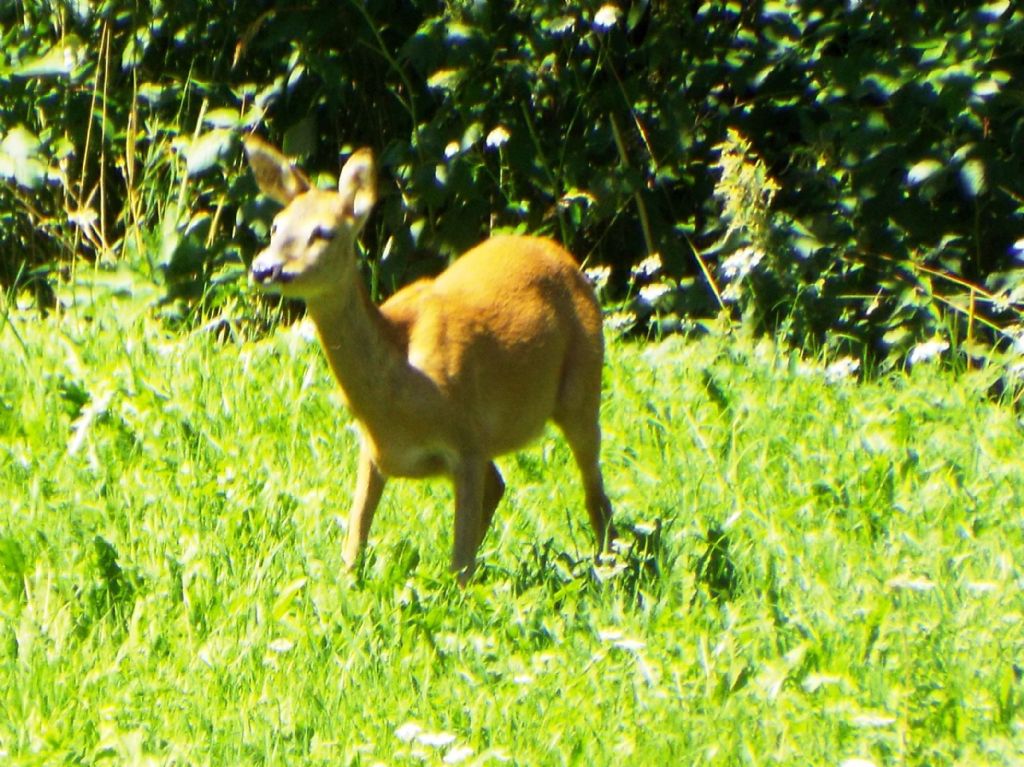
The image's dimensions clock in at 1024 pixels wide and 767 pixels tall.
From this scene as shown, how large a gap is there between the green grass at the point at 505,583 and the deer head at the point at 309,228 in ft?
2.52

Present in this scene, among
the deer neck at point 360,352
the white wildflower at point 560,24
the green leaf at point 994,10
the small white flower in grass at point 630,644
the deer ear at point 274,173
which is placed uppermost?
the deer ear at point 274,173

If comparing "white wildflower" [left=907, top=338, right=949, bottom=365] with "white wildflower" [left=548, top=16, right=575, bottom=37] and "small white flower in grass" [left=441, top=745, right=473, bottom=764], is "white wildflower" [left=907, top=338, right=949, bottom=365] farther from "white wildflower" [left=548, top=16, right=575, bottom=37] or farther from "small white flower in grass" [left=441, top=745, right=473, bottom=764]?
"small white flower in grass" [left=441, top=745, right=473, bottom=764]

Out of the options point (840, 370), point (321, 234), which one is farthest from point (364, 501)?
point (840, 370)

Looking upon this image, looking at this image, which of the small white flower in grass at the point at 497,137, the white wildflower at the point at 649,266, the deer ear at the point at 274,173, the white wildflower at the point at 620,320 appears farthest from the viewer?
the white wildflower at the point at 649,266

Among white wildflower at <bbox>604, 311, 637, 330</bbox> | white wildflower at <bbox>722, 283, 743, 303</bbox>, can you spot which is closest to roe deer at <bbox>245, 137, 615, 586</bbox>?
white wildflower at <bbox>604, 311, 637, 330</bbox>

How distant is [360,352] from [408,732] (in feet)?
4.60

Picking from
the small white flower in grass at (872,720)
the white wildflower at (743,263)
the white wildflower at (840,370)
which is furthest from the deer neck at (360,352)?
the white wildflower at (743,263)

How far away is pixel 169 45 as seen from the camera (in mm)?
8539

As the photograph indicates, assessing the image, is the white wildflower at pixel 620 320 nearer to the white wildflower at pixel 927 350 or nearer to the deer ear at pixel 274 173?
the white wildflower at pixel 927 350

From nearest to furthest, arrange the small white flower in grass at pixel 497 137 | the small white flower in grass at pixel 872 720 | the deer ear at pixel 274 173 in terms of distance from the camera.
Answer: the small white flower in grass at pixel 872 720
the deer ear at pixel 274 173
the small white flower in grass at pixel 497 137

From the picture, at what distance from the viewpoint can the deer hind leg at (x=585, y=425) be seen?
564cm

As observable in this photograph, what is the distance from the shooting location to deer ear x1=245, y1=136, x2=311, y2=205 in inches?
197

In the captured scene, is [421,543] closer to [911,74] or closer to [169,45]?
[911,74]

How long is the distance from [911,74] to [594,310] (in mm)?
2246
